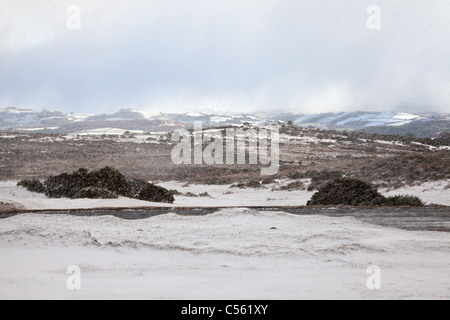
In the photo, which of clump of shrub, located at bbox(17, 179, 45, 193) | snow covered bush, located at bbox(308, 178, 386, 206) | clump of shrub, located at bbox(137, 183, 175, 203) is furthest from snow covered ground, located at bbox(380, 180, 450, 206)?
clump of shrub, located at bbox(17, 179, 45, 193)

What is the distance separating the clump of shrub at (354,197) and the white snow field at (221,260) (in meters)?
5.79

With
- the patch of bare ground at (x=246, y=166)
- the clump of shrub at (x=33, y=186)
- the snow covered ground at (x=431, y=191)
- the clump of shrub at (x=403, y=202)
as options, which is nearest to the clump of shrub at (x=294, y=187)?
the patch of bare ground at (x=246, y=166)

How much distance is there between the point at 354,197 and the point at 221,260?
1000 cm

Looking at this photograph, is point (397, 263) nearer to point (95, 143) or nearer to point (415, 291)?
point (415, 291)

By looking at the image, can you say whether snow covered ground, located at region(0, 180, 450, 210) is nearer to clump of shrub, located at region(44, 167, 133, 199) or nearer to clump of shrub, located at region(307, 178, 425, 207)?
clump of shrub, located at region(44, 167, 133, 199)

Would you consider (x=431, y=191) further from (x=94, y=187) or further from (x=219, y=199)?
(x=94, y=187)

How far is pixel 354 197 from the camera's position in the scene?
1588cm

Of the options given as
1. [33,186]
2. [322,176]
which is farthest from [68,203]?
[322,176]

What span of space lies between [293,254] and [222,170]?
3053 centimetres

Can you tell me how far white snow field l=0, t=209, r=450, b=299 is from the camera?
561 cm

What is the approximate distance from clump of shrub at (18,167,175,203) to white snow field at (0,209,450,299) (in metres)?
7.22

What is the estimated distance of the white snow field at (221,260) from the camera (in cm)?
561

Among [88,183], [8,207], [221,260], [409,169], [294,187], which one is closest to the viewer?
[221,260]
